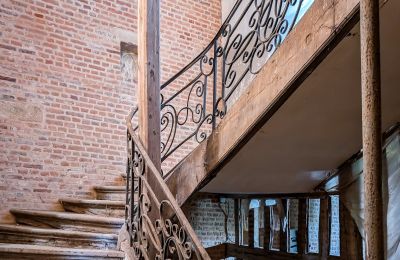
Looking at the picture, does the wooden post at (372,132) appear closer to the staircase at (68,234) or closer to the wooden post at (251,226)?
the staircase at (68,234)

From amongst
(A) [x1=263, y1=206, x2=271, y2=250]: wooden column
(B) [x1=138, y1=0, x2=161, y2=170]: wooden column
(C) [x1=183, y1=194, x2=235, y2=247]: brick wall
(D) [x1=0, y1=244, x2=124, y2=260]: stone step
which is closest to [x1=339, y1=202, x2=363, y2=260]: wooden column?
(A) [x1=263, y1=206, x2=271, y2=250]: wooden column

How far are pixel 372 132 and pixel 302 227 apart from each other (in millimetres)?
4243

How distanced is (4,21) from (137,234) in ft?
9.86

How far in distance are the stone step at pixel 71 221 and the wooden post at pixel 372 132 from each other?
8.06ft

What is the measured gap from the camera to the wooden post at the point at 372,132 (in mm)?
1219

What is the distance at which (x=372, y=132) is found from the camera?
50.0 inches

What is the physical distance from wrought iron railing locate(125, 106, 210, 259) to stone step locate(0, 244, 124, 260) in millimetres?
209

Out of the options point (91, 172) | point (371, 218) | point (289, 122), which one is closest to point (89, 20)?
point (91, 172)

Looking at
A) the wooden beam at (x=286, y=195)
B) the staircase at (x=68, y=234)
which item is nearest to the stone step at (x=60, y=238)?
the staircase at (x=68, y=234)

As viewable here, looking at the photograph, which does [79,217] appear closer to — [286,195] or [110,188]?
[110,188]

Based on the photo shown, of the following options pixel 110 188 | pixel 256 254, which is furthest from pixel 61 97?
pixel 256 254

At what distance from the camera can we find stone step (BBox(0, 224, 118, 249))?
127 inches

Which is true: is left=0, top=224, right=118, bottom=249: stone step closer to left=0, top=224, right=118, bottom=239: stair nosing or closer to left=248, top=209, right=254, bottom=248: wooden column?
left=0, top=224, right=118, bottom=239: stair nosing

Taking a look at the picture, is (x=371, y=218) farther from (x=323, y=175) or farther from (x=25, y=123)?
(x=25, y=123)
